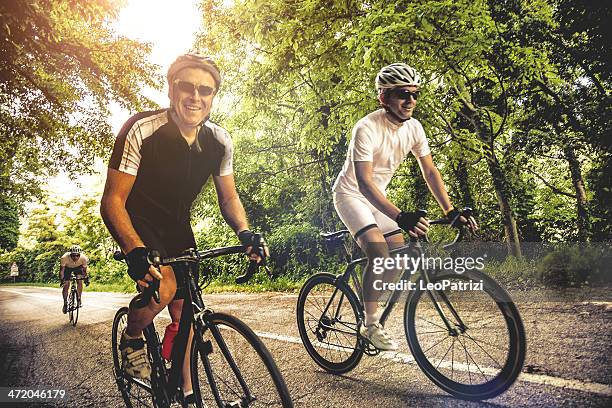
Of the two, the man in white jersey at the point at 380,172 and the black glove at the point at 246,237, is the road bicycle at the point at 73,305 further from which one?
the man in white jersey at the point at 380,172

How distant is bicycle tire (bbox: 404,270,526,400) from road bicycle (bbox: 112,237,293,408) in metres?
0.81

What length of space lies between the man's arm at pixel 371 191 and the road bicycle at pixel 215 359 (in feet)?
2.62

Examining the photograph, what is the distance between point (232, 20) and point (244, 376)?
3.09 metres

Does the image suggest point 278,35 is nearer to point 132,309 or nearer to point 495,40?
point 495,40

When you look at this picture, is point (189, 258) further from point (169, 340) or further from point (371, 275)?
point (371, 275)

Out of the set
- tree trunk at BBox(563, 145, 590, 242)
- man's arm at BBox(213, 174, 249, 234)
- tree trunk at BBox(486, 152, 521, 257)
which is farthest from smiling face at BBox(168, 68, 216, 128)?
tree trunk at BBox(563, 145, 590, 242)

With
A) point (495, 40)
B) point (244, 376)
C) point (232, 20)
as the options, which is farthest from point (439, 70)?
point (244, 376)

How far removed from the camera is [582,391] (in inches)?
59.7

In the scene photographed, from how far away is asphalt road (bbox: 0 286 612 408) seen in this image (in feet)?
5.41

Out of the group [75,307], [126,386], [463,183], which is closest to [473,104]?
[463,183]

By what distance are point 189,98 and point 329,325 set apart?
1.46m

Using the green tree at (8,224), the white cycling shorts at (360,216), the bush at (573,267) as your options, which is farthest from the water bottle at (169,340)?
the bush at (573,267)

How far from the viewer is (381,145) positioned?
89.6 inches

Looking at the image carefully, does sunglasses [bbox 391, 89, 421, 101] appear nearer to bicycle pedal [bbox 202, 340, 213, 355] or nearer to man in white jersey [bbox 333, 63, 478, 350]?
man in white jersey [bbox 333, 63, 478, 350]
